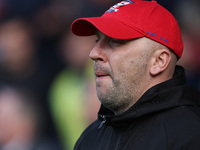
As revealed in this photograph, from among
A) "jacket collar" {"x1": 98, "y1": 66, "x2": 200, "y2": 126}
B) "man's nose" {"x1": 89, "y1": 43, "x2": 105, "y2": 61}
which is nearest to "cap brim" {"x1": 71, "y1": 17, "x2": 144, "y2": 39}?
"man's nose" {"x1": 89, "y1": 43, "x2": 105, "y2": 61}

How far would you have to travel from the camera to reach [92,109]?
3.04 m

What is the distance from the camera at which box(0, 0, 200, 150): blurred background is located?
119 inches

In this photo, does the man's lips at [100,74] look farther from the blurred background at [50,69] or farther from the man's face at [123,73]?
the blurred background at [50,69]

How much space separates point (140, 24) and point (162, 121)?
0.46 m

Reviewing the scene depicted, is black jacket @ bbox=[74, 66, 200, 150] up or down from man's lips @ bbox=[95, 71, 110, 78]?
down

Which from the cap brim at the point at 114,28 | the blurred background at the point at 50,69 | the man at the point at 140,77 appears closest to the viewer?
the man at the point at 140,77

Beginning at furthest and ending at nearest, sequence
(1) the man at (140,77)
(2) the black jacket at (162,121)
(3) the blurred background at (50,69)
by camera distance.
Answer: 1. (3) the blurred background at (50,69)
2. (1) the man at (140,77)
3. (2) the black jacket at (162,121)

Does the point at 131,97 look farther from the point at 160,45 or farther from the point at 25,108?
the point at 25,108

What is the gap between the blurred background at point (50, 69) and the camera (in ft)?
9.93

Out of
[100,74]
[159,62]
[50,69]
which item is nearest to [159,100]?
[159,62]

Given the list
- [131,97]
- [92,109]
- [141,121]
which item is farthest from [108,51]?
[92,109]

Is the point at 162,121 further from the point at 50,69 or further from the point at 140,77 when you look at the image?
the point at 50,69

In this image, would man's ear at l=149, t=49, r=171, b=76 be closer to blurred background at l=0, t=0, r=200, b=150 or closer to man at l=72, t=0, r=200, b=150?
man at l=72, t=0, r=200, b=150

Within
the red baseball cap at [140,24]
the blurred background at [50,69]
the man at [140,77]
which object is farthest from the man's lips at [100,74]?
the blurred background at [50,69]
